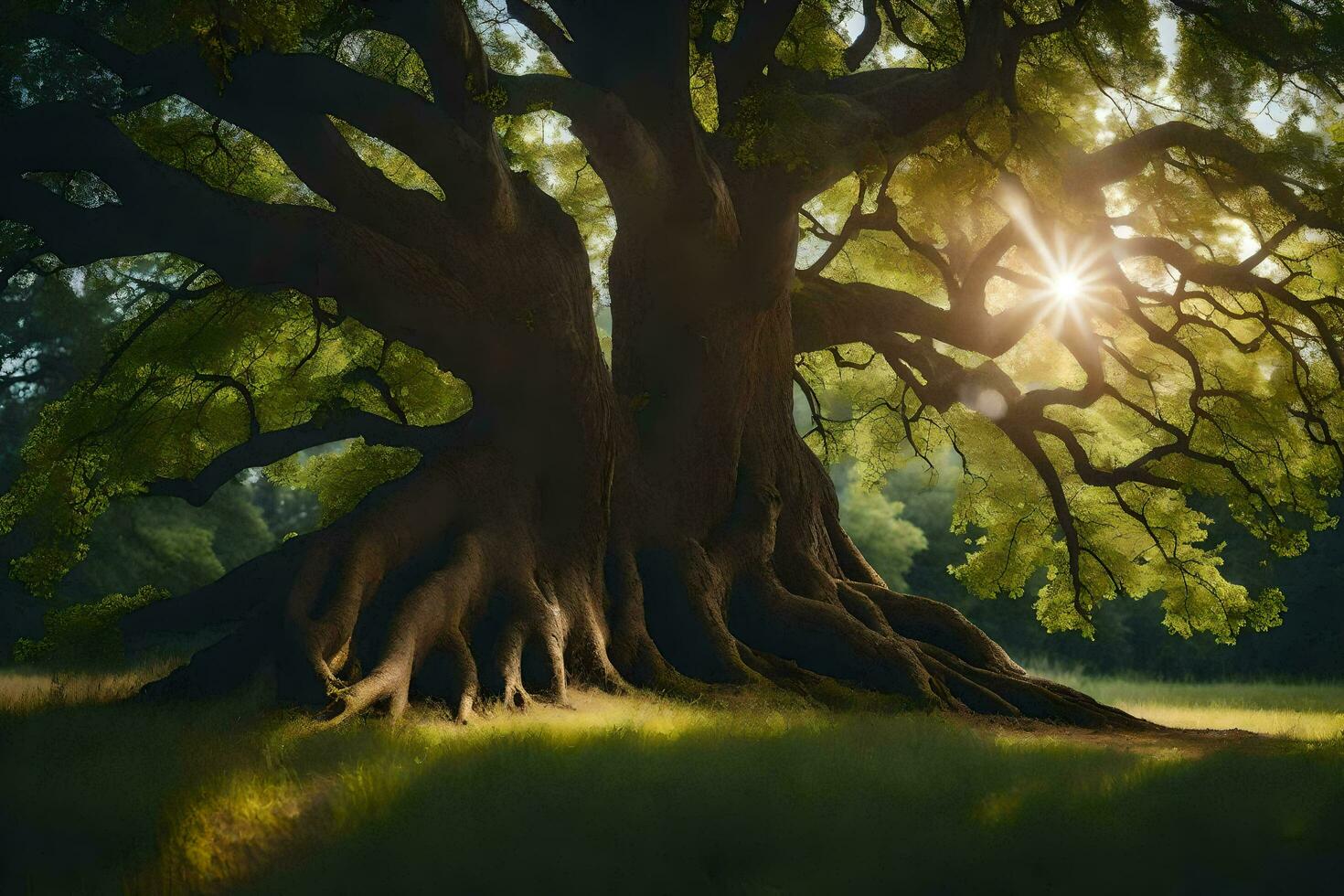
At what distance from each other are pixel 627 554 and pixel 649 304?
2.78 metres

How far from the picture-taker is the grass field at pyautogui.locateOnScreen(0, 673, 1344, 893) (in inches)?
216

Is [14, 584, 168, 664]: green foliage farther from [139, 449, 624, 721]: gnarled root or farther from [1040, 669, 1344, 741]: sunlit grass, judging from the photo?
[1040, 669, 1344, 741]: sunlit grass

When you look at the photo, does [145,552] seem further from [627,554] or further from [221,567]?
[627,554]

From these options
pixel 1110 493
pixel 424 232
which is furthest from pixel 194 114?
pixel 1110 493

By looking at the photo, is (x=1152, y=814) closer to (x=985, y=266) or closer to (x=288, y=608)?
(x=288, y=608)

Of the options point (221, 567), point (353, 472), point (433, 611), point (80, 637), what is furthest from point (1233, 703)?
point (221, 567)

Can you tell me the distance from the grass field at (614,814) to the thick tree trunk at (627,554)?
1.59 metres

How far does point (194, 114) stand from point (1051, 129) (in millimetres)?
9767

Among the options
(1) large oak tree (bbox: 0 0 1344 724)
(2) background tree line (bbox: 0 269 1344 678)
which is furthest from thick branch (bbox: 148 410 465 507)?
(2) background tree line (bbox: 0 269 1344 678)

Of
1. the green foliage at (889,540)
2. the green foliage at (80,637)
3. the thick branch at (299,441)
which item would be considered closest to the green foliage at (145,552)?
the green foliage at (80,637)

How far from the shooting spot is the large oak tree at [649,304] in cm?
944

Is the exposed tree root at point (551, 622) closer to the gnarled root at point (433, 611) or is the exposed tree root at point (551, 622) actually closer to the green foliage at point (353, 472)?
the gnarled root at point (433, 611)

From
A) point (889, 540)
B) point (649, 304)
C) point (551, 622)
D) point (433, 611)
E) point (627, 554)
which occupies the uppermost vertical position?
point (649, 304)

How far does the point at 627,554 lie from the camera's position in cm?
1218
